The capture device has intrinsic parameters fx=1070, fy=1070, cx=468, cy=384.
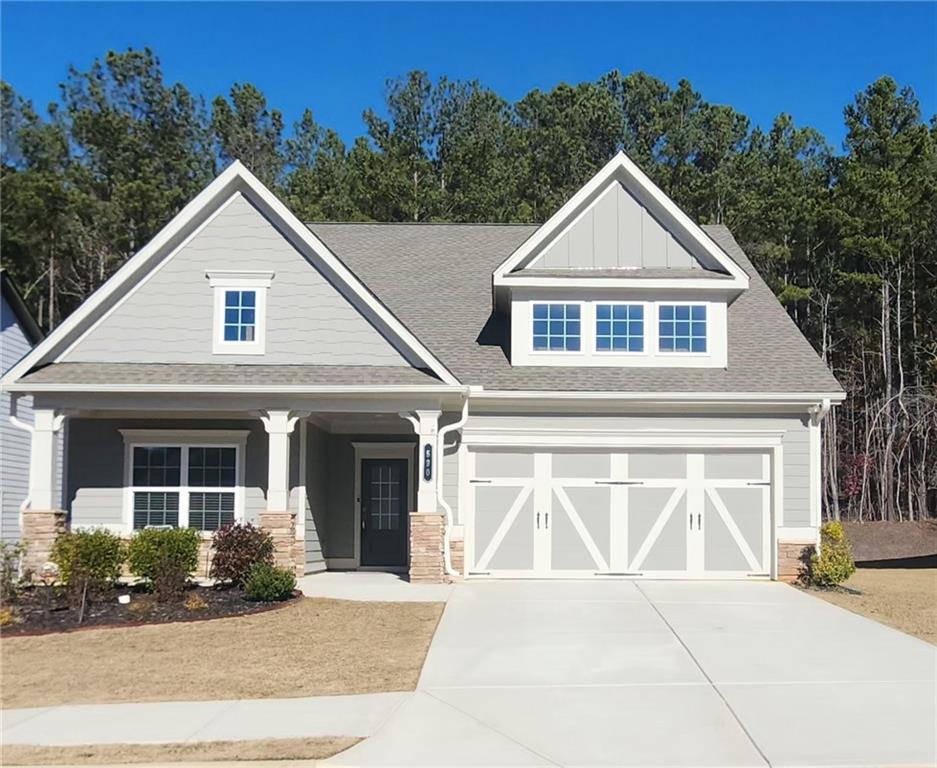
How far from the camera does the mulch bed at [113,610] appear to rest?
13.7 m

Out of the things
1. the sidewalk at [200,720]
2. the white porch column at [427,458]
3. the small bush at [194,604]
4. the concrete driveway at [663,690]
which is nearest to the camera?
the concrete driveway at [663,690]

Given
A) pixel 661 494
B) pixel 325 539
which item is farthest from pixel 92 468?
pixel 661 494

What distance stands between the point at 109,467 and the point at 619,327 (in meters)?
9.52

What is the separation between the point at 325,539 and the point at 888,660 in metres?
11.3

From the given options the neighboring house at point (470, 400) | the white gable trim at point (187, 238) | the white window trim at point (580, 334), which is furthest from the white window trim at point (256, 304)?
the white window trim at point (580, 334)

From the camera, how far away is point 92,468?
19000mm

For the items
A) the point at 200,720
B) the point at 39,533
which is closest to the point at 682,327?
the point at 39,533

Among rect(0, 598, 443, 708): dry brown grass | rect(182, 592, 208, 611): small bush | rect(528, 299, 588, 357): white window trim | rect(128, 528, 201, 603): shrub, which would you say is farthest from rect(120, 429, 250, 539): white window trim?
rect(528, 299, 588, 357): white window trim

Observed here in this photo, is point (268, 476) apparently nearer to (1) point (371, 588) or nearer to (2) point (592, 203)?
(1) point (371, 588)

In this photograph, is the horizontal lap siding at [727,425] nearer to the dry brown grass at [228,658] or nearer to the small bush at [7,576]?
the dry brown grass at [228,658]

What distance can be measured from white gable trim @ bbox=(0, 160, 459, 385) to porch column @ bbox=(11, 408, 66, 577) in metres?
0.93

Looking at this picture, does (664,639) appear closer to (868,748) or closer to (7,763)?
(868,748)

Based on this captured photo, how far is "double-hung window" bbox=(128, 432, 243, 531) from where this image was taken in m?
18.9

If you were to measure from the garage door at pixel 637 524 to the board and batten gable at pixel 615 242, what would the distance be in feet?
12.4
